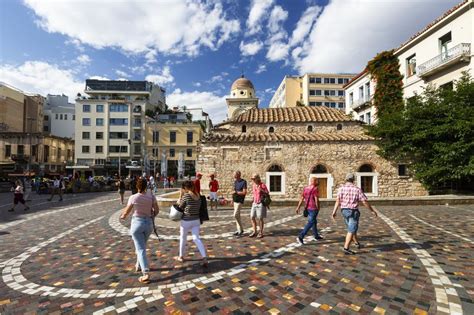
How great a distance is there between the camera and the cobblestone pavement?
3562 mm

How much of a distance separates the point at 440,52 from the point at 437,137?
8.87 m

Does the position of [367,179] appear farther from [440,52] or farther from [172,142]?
[172,142]

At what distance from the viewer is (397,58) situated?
75.5 ft

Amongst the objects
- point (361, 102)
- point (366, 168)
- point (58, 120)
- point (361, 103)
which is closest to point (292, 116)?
point (366, 168)

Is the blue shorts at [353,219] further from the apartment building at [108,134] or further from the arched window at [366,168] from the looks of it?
the apartment building at [108,134]

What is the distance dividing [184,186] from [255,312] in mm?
2685

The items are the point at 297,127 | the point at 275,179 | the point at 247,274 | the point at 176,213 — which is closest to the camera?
the point at 247,274

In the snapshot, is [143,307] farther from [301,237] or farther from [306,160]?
[306,160]

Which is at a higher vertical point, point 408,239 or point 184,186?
point 184,186

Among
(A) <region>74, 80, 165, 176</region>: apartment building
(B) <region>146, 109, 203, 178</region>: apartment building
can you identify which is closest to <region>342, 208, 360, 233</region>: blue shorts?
(B) <region>146, 109, 203, 178</region>: apartment building

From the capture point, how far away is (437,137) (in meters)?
15.0

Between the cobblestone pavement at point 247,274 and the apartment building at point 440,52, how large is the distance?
1554cm

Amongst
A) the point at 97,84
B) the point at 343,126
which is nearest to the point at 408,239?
the point at 343,126

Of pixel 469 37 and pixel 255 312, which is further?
pixel 469 37
